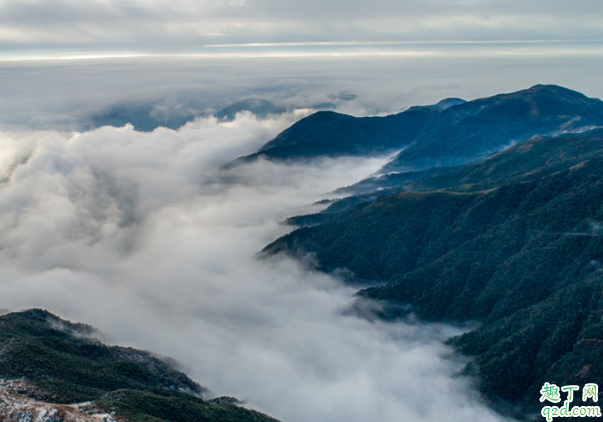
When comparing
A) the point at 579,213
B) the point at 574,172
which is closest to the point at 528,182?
the point at 574,172

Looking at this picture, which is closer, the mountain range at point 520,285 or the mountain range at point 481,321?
the mountain range at point 481,321

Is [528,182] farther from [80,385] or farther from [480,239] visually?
[80,385]

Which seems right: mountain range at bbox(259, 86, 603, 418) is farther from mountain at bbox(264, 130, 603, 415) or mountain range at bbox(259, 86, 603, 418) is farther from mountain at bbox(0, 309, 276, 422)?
mountain at bbox(0, 309, 276, 422)

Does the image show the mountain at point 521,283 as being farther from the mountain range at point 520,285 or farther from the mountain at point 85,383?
the mountain at point 85,383

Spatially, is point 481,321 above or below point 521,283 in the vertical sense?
below

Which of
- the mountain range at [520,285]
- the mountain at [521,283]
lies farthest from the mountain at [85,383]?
the mountain range at [520,285]

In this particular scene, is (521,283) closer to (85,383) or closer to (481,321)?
(481,321)

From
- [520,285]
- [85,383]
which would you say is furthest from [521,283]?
[85,383]

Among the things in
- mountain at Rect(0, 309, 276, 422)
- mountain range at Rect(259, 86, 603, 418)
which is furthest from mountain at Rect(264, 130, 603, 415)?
mountain at Rect(0, 309, 276, 422)
